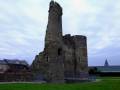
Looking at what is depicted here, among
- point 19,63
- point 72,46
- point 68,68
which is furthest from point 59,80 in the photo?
point 19,63

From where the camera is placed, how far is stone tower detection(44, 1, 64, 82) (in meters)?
32.9

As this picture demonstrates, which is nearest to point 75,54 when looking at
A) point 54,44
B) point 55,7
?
point 54,44

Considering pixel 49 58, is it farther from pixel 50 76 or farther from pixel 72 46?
pixel 72 46

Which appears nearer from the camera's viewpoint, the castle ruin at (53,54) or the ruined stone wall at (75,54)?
the castle ruin at (53,54)

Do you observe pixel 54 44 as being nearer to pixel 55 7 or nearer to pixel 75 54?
pixel 55 7

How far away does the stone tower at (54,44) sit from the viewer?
108 feet

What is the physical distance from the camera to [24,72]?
1188 inches

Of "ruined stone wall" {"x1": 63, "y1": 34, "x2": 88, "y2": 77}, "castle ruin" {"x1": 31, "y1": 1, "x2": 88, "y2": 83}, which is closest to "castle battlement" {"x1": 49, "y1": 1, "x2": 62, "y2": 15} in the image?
"castle ruin" {"x1": 31, "y1": 1, "x2": 88, "y2": 83}

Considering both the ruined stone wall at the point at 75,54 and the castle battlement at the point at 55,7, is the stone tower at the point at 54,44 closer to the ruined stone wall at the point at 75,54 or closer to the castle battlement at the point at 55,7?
the castle battlement at the point at 55,7

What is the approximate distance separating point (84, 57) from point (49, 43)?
11644 millimetres

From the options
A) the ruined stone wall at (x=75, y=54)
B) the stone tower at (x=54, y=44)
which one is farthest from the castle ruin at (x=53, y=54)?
the ruined stone wall at (x=75, y=54)

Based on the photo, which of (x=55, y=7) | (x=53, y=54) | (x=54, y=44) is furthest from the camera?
(x=55, y=7)

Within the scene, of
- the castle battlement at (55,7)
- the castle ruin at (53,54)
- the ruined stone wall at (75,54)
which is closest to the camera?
the castle ruin at (53,54)

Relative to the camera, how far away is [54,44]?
112 feet
